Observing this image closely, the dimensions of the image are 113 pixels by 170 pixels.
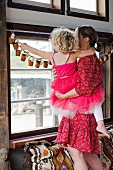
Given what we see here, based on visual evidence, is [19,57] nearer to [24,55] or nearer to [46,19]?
[24,55]

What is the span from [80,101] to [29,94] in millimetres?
945

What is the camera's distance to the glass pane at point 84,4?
369 centimetres

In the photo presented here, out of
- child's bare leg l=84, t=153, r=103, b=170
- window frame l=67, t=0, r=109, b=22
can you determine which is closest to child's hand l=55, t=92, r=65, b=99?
child's bare leg l=84, t=153, r=103, b=170

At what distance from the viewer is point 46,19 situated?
3.28m

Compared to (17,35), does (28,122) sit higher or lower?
lower

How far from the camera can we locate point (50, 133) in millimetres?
3363

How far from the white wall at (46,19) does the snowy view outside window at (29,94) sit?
214mm

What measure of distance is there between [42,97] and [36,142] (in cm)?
53

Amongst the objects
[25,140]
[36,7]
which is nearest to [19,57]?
[36,7]

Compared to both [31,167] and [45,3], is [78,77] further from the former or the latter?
[45,3]

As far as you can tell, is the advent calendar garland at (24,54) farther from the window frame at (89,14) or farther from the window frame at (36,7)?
the window frame at (89,14)

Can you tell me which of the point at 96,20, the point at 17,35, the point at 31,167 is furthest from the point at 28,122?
the point at 96,20

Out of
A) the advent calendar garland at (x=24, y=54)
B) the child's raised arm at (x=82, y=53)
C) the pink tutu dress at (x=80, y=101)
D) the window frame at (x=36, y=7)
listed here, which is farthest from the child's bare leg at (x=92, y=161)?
the window frame at (x=36, y=7)

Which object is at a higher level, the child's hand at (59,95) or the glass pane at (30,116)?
the child's hand at (59,95)
